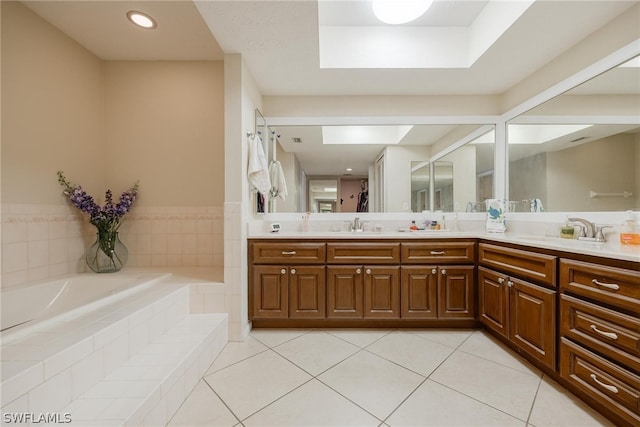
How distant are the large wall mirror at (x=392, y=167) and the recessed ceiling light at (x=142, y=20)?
119 centimetres

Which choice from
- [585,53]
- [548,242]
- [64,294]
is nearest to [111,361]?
[64,294]

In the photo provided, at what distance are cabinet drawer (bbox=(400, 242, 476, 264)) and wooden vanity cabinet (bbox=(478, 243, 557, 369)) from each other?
10 centimetres

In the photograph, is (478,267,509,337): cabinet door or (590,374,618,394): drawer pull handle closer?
(590,374,618,394): drawer pull handle

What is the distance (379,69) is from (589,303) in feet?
6.68

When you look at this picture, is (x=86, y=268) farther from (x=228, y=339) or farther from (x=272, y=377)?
(x=272, y=377)

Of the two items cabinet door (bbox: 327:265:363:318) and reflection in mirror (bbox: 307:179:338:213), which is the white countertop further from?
reflection in mirror (bbox: 307:179:338:213)

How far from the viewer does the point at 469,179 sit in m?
2.55

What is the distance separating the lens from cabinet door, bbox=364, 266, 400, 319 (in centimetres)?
200

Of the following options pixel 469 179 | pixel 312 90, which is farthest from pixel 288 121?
pixel 469 179

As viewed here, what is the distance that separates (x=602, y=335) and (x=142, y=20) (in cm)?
349

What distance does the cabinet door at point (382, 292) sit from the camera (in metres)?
2.00

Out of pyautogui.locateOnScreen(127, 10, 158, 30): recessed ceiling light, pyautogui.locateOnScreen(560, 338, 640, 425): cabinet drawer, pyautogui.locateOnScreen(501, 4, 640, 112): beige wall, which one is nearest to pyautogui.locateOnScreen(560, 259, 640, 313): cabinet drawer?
pyautogui.locateOnScreen(560, 338, 640, 425): cabinet drawer

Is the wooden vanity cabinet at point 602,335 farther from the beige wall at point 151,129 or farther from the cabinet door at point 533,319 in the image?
the beige wall at point 151,129

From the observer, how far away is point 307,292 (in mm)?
2008
